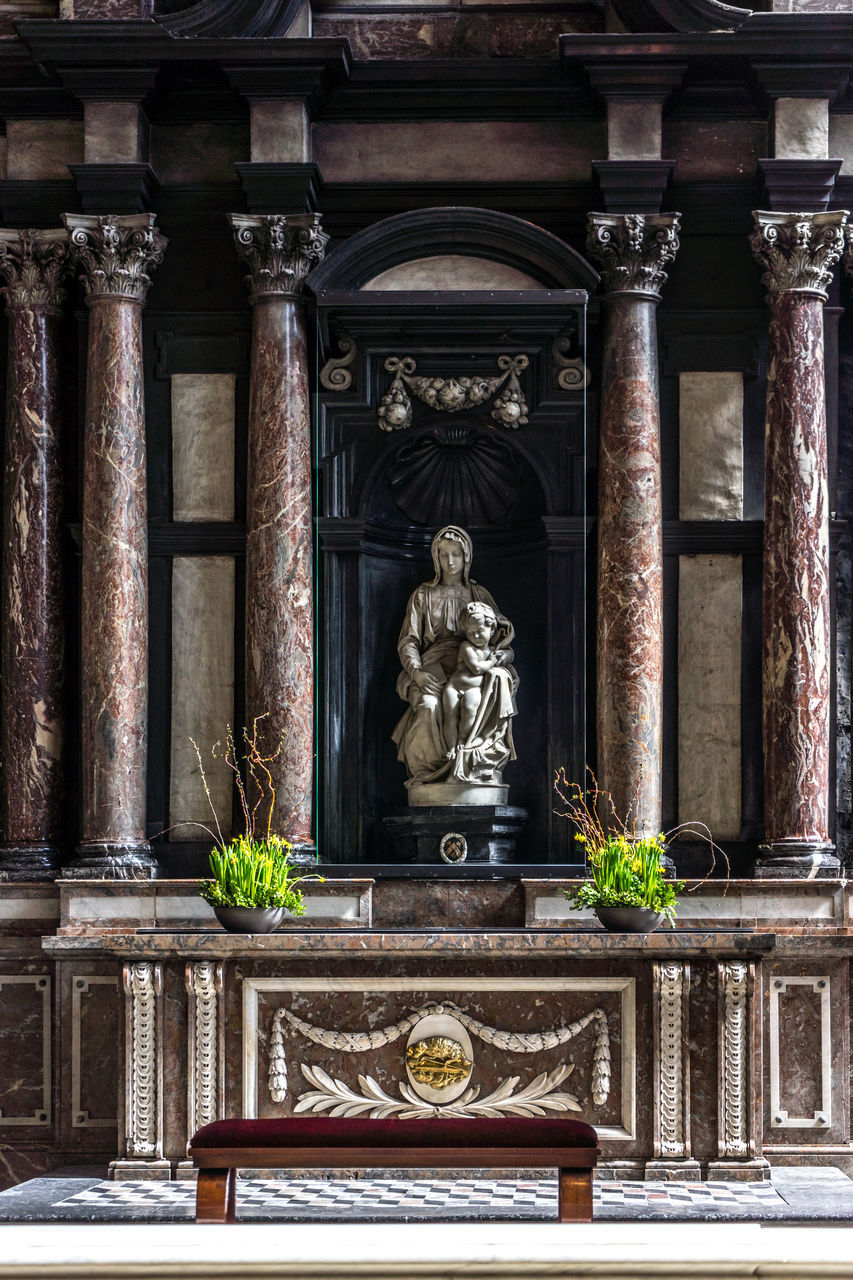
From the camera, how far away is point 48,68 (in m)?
10.5

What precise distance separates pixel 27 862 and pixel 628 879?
358 cm

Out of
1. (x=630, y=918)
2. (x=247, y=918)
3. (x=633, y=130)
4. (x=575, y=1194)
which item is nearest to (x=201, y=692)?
(x=247, y=918)

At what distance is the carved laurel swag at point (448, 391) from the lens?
A: 10.7m

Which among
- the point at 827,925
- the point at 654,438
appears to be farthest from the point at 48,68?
the point at 827,925

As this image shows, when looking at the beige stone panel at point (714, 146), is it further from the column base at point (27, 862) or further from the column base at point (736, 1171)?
the column base at point (736, 1171)

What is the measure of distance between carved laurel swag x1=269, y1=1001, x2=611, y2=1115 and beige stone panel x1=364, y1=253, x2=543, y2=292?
4223 millimetres

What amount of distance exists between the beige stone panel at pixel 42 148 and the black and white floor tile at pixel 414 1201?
5.70 m

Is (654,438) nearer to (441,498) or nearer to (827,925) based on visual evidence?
(441,498)

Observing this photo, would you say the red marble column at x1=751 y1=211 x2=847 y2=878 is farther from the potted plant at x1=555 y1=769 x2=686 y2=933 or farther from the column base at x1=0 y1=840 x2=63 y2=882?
the column base at x1=0 y1=840 x2=63 y2=882

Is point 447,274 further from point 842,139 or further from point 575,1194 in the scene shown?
point 575,1194

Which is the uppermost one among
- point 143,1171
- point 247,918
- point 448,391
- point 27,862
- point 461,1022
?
point 448,391

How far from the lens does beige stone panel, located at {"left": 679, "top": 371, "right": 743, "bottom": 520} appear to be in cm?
1069

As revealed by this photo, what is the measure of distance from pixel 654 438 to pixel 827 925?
2854 mm

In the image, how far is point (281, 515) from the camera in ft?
34.2
